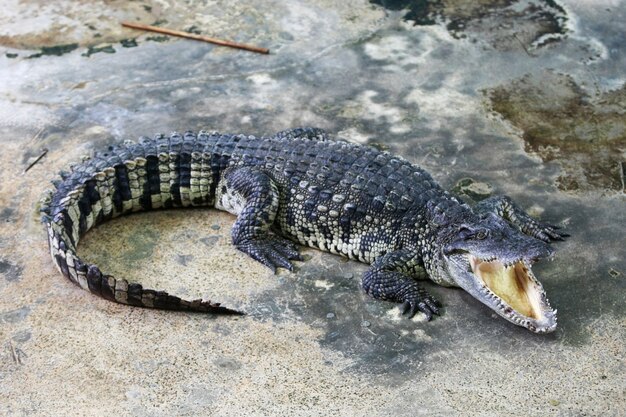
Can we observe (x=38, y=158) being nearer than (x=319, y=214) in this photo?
No

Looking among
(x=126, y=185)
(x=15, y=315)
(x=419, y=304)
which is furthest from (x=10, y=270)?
(x=419, y=304)

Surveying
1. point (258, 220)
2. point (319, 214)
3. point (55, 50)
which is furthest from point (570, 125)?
point (55, 50)

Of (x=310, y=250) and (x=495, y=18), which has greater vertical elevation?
(x=495, y=18)

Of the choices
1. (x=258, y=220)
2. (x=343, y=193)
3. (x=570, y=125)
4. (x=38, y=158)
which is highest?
(x=343, y=193)

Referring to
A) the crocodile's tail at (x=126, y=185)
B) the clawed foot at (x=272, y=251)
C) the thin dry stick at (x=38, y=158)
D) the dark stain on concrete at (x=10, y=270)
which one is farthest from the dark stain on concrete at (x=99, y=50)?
the clawed foot at (x=272, y=251)

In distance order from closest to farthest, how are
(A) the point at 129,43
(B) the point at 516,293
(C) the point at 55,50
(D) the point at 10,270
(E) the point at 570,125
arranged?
(B) the point at 516,293 → (D) the point at 10,270 → (E) the point at 570,125 → (C) the point at 55,50 → (A) the point at 129,43

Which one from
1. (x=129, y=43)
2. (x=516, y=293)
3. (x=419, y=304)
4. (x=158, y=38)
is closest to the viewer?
(x=516, y=293)

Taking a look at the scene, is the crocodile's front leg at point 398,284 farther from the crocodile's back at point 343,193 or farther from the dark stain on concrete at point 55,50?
the dark stain on concrete at point 55,50

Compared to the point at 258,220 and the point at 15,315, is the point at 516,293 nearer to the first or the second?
the point at 258,220
